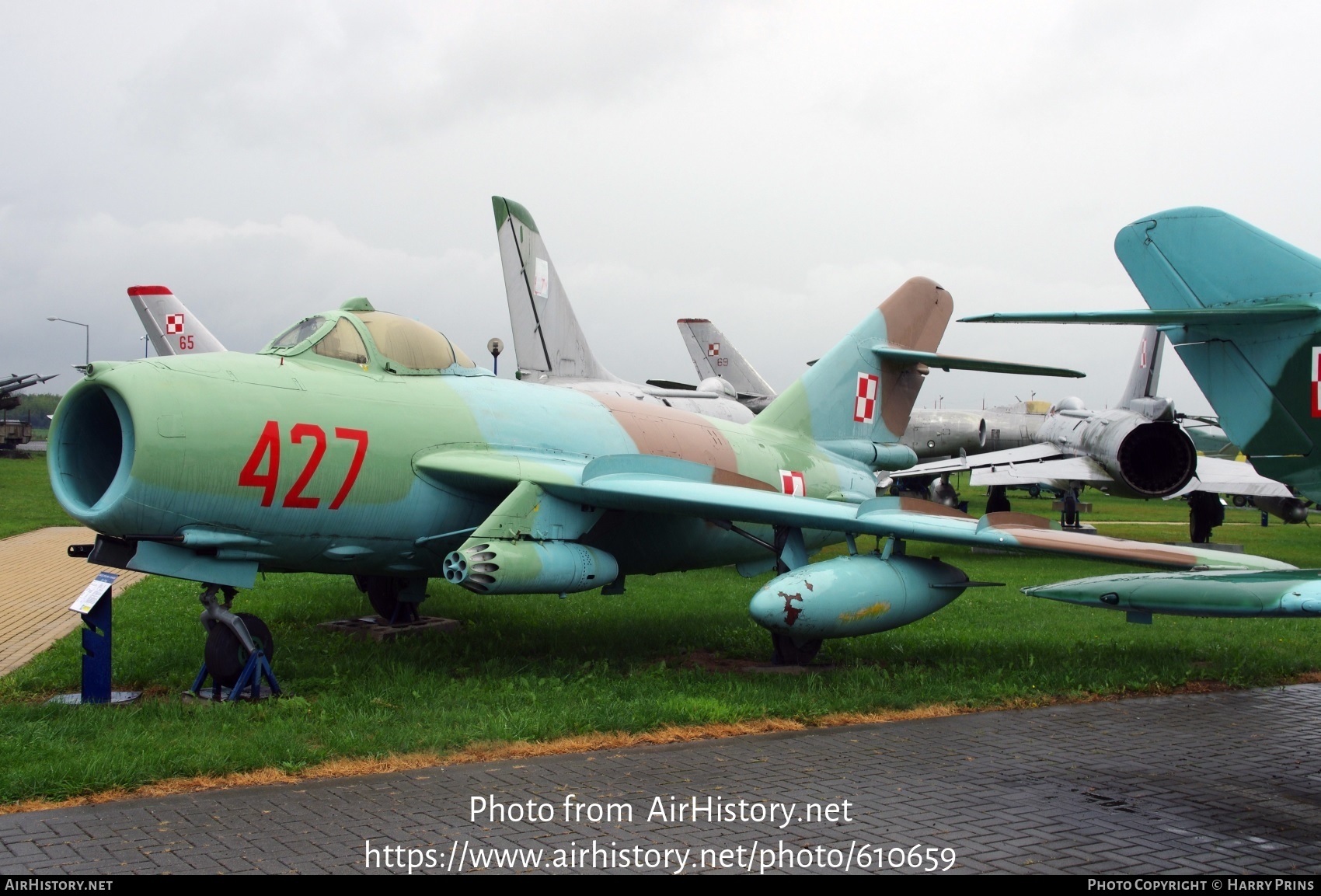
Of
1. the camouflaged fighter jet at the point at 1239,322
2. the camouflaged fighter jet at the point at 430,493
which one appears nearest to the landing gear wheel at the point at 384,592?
the camouflaged fighter jet at the point at 430,493

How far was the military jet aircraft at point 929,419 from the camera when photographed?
3173 centimetres

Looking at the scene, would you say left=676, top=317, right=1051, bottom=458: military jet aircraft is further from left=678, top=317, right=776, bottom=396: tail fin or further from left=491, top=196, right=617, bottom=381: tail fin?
left=491, top=196, right=617, bottom=381: tail fin

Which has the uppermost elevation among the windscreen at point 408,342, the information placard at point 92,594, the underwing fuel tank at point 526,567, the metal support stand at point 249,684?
the windscreen at point 408,342

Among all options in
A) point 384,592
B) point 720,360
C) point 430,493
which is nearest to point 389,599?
point 384,592

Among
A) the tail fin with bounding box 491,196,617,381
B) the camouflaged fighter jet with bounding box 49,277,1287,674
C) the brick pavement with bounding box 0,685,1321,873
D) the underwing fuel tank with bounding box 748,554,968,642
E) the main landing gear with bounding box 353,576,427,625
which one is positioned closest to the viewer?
the brick pavement with bounding box 0,685,1321,873

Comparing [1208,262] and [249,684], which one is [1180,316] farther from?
[249,684]

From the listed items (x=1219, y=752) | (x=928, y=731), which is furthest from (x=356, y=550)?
(x=1219, y=752)

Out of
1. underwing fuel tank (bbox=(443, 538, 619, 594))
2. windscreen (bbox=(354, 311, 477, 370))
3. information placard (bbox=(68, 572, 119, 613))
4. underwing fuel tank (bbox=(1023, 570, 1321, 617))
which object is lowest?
information placard (bbox=(68, 572, 119, 613))

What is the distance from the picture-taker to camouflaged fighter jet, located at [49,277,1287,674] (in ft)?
23.7

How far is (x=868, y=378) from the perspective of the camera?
41.3ft

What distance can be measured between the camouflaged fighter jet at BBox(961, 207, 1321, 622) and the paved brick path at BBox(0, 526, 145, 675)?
8709 millimetres

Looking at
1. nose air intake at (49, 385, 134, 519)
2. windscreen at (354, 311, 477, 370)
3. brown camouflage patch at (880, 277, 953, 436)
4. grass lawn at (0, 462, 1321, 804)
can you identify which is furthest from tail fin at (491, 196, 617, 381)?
nose air intake at (49, 385, 134, 519)

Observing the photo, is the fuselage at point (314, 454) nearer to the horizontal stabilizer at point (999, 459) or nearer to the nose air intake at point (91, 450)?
the nose air intake at point (91, 450)
